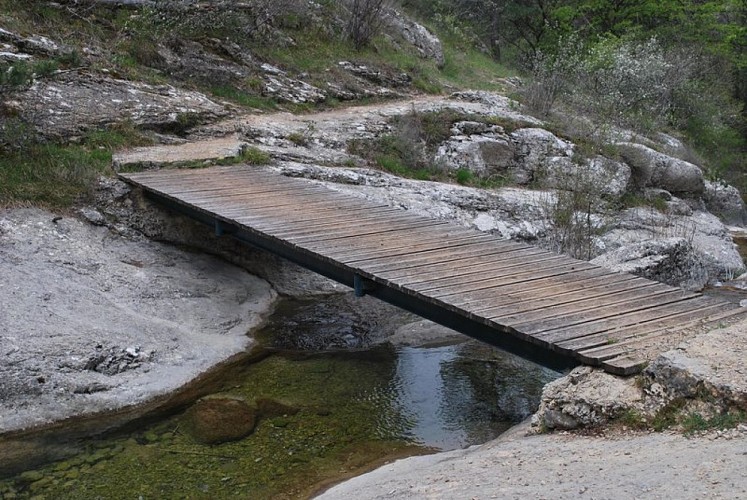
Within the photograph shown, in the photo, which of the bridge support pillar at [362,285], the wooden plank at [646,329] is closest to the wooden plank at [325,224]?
the bridge support pillar at [362,285]

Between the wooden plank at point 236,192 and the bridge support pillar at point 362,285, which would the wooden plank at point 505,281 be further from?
the wooden plank at point 236,192

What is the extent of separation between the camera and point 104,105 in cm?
1405

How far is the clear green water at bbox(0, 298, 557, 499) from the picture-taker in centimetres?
673

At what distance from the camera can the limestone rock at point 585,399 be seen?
5723 millimetres

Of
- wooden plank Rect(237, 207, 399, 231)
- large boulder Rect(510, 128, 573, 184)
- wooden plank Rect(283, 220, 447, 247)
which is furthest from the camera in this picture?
large boulder Rect(510, 128, 573, 184)

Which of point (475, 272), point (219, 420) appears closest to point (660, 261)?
point (475, 272)

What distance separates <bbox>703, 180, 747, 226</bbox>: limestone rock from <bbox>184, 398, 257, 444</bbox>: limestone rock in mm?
14886

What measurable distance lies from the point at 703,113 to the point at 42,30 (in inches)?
757

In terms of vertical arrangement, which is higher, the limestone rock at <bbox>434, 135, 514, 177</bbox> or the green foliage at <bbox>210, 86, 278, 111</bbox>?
the green foliage at <bbox>210, 86, 278, 111</bbox>

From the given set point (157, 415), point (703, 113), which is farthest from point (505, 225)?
point (703, 113)

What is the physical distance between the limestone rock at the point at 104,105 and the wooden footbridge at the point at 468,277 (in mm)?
2567

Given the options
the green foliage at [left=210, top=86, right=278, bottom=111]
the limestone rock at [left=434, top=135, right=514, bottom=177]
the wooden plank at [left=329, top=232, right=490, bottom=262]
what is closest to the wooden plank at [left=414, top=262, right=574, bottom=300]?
the wooden plank at [left=329, top=232, right=490, bottom=262]

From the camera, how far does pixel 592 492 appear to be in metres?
4.54

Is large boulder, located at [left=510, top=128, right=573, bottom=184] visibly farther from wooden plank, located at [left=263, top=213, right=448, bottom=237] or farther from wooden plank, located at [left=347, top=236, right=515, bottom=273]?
wooden plank, located at [left=347, top=236, right=515, bottom=273]
